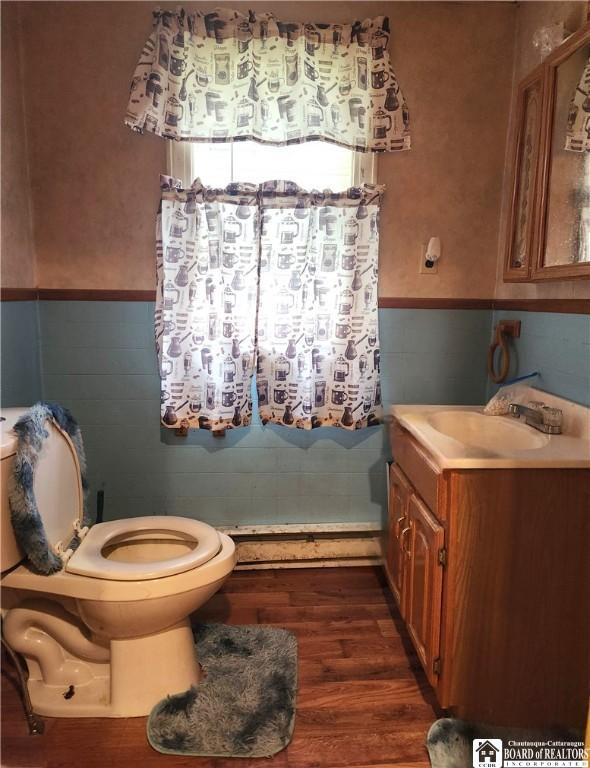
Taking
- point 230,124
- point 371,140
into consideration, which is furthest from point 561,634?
point 230,124

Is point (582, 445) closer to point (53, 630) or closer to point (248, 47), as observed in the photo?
point (53, 630)

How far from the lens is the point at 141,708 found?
60.5 inches

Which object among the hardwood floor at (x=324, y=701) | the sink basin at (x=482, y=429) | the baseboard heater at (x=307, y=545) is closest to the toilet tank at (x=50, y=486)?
the hardwood floor at (x=324, y=701)

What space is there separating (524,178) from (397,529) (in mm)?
1324

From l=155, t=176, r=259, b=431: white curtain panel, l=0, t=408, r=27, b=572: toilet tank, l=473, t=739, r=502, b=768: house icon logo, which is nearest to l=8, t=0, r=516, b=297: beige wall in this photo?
l=155, t=176, r=259, b=431: white curtain panel

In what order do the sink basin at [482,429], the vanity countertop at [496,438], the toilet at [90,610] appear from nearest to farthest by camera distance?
1. the vanity countertop at [496,438]
2. the toilet at [90,610]
3. the sink basin at [482,429]

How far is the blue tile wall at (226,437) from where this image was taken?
2164mm

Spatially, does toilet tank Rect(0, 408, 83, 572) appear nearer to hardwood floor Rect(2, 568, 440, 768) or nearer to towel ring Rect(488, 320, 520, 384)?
hardwood floor Rect(2, 568, 440, 768)

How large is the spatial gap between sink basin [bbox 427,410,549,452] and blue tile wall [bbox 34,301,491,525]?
445 millimetres

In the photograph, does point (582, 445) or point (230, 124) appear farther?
point (230, 124)

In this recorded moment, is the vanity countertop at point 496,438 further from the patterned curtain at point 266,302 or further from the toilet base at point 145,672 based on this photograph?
the toilet base at point 145,672

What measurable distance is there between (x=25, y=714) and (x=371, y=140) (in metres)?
2.24

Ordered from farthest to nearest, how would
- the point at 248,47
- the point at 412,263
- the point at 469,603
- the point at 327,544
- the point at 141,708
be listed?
the point at 327,544, the point at 412,263, the point at 248,47, the point at 141,708, the point at 469,603

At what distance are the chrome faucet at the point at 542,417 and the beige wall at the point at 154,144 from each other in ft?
2.40
